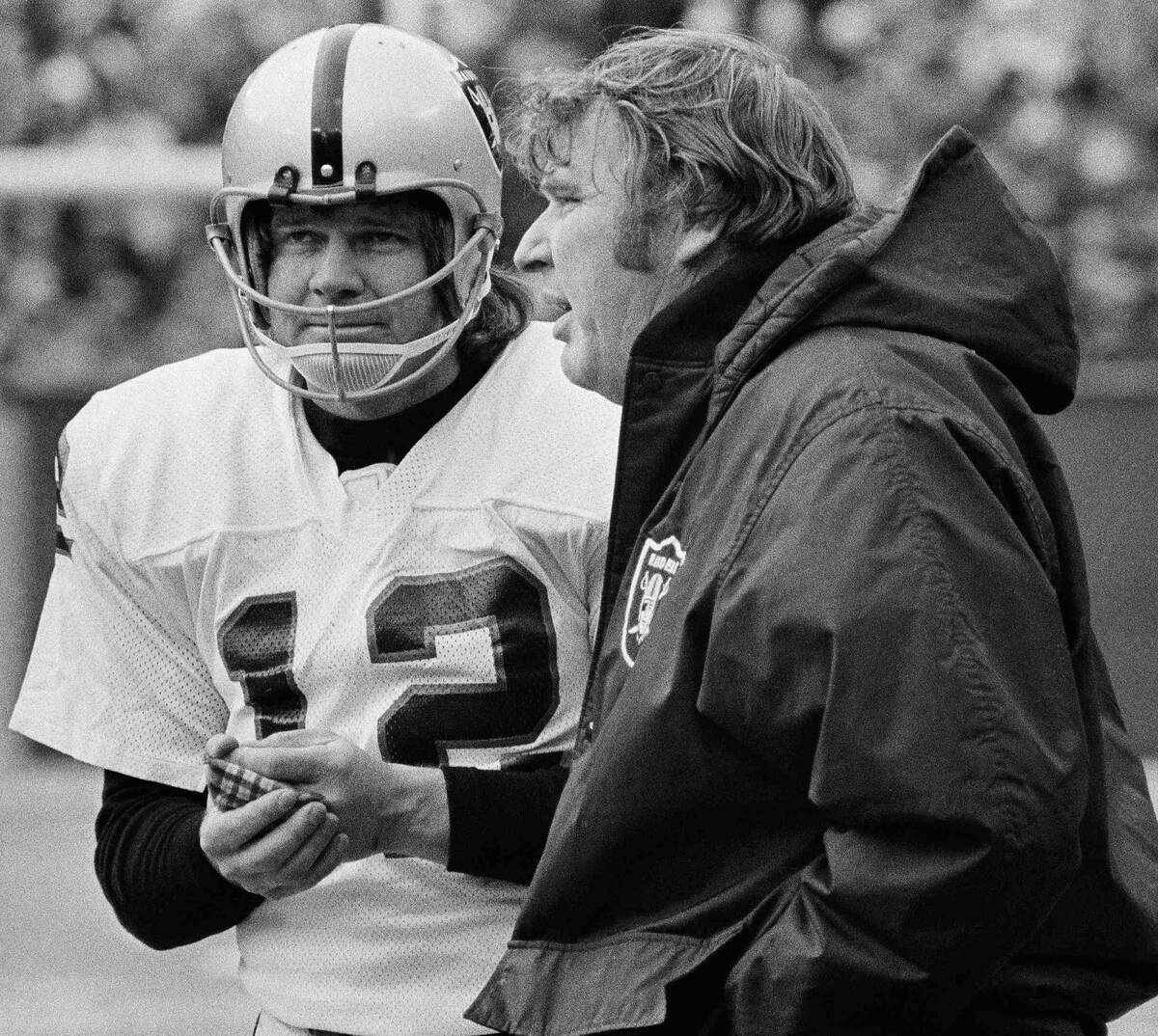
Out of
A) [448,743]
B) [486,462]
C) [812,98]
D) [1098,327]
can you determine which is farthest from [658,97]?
[1098,327]

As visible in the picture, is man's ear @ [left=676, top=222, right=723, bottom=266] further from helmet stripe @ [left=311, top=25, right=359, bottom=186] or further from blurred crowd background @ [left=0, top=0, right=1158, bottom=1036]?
blurred crowd background @ [left=0, top=0, right=1158, bottom=1036]

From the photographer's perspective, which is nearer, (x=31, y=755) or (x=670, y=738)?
(x=670, y=738)

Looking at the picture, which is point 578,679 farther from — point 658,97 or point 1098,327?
point 1098,327

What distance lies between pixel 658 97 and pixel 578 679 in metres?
0.65

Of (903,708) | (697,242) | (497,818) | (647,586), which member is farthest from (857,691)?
(497,818)

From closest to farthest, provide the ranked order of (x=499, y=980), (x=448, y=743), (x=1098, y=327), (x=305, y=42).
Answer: (x=499, y=980) → (x=448, y=743) → (x=305, y=42) → (x=1098, y=327)

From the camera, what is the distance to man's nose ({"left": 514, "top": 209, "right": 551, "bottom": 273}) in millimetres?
2141

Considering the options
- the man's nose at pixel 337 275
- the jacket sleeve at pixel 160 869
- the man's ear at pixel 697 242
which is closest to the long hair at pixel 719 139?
the man's ear at pixel 697 242

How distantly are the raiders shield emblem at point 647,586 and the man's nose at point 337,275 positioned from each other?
2.13 feet

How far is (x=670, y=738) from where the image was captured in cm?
174

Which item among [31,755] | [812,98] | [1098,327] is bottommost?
[31,755]

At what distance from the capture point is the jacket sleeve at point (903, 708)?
63.0 inches

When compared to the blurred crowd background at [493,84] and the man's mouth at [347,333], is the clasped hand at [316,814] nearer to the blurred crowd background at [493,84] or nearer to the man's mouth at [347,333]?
the man's mouth at [347,333]

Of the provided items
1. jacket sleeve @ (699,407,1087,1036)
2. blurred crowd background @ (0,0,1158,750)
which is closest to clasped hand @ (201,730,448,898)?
jacket sleeve @ (699,407,1087,1036)
